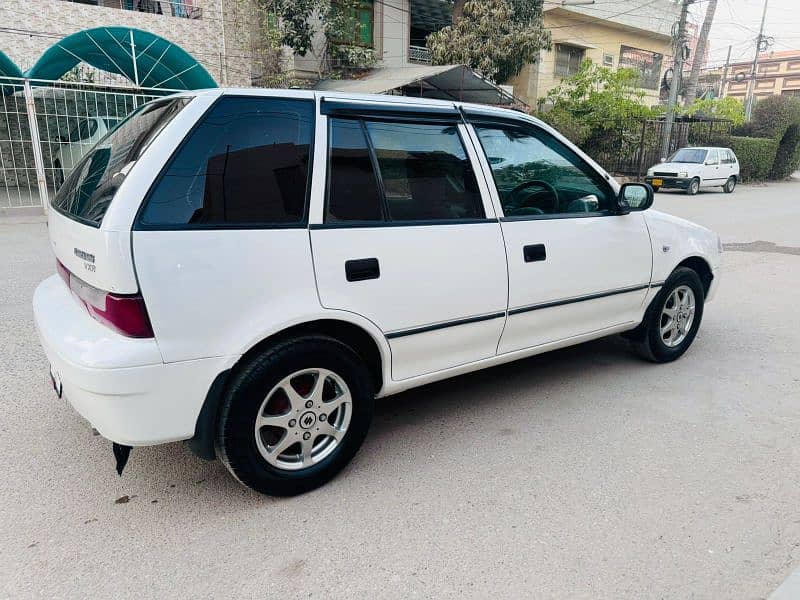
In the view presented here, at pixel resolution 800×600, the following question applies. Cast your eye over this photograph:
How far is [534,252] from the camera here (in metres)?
3.42

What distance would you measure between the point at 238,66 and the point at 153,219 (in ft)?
54.7

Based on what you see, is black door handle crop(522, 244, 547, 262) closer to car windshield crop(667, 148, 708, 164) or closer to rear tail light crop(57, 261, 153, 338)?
rear tail light crop(57, 261, 153, 338)

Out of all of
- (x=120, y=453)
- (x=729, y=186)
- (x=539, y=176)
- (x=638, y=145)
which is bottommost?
(x=729, y=186)

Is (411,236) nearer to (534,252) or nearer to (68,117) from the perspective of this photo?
(534,252)

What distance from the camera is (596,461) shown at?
318 cm

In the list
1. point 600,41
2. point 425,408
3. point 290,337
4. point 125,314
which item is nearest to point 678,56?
point 600,41

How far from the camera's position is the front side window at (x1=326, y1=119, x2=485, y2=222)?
2834 millimetres

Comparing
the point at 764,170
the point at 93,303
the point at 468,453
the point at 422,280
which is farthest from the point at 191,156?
the point at 764,170

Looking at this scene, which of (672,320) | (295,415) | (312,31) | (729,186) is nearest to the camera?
(295,415)

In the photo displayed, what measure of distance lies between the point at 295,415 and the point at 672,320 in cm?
307

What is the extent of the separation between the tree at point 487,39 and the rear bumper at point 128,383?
20.5m

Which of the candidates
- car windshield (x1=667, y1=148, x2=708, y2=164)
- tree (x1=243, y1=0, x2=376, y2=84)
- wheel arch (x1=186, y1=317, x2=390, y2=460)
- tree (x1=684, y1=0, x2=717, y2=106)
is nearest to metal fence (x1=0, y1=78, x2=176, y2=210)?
tree (x1=243, y1=0, x2=376, y2=84)

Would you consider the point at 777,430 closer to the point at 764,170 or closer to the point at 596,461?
the point at 596,461

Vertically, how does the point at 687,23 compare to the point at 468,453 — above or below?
above
